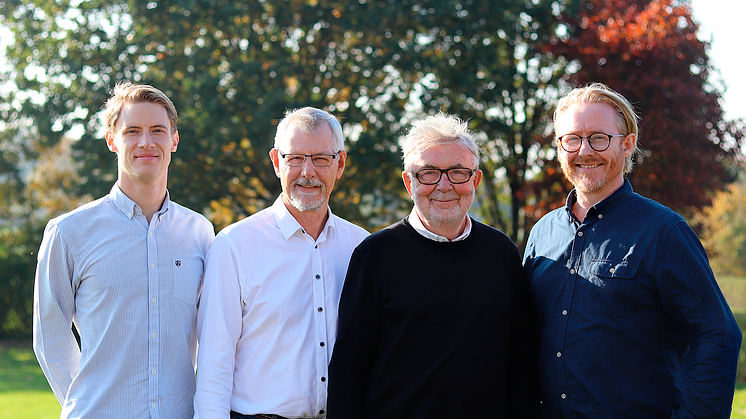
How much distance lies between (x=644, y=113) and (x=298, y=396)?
9.74 metres

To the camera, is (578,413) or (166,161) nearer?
(578,413)

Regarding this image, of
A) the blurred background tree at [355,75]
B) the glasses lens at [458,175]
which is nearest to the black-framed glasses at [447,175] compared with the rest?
the glasses lens at [458,175]

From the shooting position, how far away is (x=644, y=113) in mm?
11016

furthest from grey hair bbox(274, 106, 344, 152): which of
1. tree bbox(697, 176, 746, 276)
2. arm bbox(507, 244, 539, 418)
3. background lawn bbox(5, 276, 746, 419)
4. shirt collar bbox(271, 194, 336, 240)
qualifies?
tree bbox(697, 176, 746, 276)

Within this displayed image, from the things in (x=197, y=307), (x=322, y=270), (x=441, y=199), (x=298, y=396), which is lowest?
(x=298, y=396)

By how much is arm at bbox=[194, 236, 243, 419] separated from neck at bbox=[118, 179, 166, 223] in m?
0.43

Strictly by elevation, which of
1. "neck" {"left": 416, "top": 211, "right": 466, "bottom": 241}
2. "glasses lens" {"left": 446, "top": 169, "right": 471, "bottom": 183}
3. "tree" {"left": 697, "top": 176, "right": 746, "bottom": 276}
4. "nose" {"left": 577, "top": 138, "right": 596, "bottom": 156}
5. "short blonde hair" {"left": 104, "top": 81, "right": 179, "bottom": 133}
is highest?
"short blonde hair" {"left": 104, "top": 81, "right": 179, "bottom": 133}

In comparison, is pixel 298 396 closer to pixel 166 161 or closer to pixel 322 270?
pixel 322 270

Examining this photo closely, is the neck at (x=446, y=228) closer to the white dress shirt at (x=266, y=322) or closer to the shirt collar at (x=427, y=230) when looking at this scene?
the shirt collar at (x=427, y=230)

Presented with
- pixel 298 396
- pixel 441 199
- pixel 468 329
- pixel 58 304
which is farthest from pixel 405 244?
pixel 58 304

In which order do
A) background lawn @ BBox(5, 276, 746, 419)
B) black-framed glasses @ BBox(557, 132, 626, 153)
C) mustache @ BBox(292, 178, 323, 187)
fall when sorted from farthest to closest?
background lawn @ BBox(5, 276, 746, 419), mustache @ BBox(292, 178, 323, 187), black-framed glasses @ BBox(557, 132, 626, 153)

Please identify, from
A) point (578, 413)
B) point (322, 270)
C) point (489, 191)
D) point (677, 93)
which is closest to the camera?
point (578, 413)

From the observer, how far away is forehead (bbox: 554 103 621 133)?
3.18 m

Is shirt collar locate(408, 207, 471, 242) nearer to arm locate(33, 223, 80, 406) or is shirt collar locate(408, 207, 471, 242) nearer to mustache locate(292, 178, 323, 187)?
mustache locate(292, 178, 323, 187)
